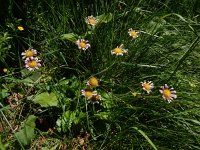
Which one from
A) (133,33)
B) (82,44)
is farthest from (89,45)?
(133,33)

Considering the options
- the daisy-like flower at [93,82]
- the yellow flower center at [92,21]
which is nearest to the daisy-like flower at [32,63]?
the daisy-like flower at [93,82]

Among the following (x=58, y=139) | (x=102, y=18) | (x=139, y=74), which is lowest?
(x=58, y=139)

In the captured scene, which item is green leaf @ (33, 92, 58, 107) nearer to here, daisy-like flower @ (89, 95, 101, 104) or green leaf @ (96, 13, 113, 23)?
daisy-like flower @ (89, 95, 101, 104)

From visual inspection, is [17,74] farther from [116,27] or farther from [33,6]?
[116,27]

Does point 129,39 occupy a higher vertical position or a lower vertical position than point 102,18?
lower

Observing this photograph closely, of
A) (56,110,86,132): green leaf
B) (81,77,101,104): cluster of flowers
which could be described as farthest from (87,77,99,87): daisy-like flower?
Answer: (56,110,86,132): green leaf

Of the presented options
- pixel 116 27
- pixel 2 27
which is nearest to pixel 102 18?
pixel 116 27
